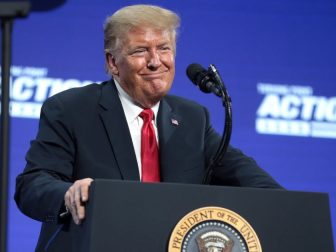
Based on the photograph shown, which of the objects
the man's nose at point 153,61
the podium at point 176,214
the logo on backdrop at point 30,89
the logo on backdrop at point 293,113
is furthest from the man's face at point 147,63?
the logo on backdrop at point 293,113

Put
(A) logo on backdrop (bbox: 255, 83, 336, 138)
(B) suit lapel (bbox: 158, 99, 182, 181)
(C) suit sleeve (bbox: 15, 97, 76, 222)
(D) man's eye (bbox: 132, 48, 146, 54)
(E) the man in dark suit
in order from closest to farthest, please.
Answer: (C) suit sleeve (bbox: 15, 97, 76, 222)
(E) the man in dark suit
(B) suit lapel (bbox: 158, 99, 182, 181)
(D) man's eye (bbox: 132, 48, 146, 54)
(A) logo on backdrop (bbox: 255, 83, 336, 138)

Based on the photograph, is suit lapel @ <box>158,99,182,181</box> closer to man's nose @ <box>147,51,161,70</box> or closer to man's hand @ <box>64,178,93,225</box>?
man's nose @ <box>147,51,161,70</box>

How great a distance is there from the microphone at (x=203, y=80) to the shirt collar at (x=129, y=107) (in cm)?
31

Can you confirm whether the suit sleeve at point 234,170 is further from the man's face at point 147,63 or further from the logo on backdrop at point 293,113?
the logo on backdrop at point 293,113

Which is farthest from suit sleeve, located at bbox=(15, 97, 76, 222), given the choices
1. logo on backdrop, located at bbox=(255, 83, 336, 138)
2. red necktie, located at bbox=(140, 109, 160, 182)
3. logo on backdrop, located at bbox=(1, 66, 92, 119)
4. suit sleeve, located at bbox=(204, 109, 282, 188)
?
logo on backdrop, located at bbox=(255, 83, 336, 138)

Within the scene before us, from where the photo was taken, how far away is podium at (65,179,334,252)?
5.99ft

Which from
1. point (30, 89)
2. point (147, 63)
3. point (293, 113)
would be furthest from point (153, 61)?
point (293, 113)

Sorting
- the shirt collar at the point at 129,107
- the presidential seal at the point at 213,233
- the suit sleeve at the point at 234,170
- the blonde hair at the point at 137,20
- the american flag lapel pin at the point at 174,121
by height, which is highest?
the blonde hair at the point at 137,20

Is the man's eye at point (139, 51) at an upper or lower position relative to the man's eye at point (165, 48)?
lower

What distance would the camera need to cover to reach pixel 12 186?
3.46 metres

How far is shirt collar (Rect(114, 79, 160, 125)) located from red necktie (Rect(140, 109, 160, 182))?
2cm

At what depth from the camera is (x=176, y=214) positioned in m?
1.87

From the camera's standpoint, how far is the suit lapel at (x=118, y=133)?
2406mm

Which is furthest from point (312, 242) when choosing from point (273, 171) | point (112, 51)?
point (273, 171)
